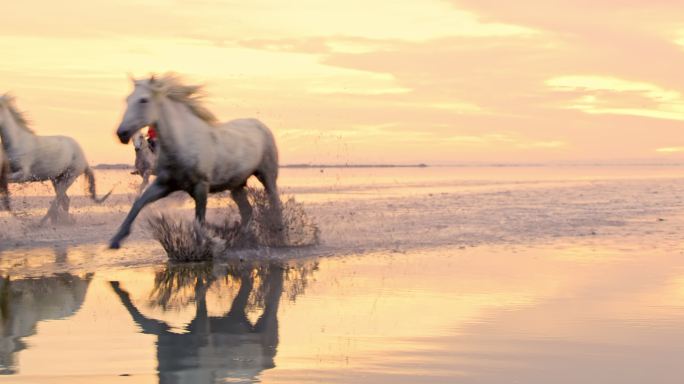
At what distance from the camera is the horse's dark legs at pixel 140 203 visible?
9797 millimetres

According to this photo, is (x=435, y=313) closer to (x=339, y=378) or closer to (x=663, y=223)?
(x=339, y=378)

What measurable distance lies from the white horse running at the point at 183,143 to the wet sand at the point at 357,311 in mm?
876

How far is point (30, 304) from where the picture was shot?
7273 mm

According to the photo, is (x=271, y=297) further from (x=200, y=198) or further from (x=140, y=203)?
(x=200, y=198)

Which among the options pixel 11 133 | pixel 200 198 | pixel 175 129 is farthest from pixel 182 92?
pixel 11 133

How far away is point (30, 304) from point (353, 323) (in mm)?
2756

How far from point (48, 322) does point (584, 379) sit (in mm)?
3735

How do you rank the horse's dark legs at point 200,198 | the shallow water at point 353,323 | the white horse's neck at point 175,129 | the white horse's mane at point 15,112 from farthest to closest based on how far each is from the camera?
the white horse's mane at point 15,112 < the horse's dark legs at point 200,198 < the white horse's neck at point 175,129 < the shallow water at point 353,323

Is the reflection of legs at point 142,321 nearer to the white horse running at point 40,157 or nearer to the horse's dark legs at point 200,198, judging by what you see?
the horse's dark legs at point 200,198

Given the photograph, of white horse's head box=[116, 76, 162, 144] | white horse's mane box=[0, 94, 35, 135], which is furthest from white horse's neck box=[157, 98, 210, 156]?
white horse's mane box=[0, 94, 35, 135]

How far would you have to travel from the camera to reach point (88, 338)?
570cm

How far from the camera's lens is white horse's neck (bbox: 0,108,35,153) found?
1446cm

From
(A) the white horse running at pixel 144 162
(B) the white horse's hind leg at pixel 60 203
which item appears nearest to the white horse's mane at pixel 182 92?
(B) the white horse's hind leg at pixel 60 203

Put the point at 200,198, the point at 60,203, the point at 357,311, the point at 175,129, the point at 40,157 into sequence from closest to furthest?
1. the point at 357,311
2. the point at 175,129
3. the point at 200,198
4. the point at 40,157
5. the point at 60,203
